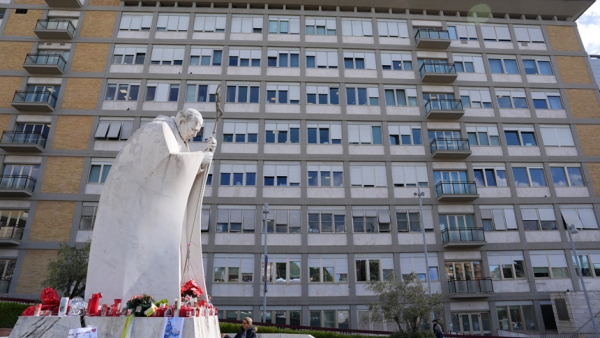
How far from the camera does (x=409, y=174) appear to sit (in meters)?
30.1

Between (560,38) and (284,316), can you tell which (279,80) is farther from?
(560,38)

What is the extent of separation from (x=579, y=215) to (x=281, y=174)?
2365cm

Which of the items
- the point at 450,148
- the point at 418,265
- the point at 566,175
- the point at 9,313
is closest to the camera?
the point at 9,313

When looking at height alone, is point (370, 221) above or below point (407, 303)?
above

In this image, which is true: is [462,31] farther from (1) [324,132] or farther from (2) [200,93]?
(2) [200,93]

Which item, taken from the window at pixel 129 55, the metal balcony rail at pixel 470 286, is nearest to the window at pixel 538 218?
the metal balcony rail at pixel 470 286

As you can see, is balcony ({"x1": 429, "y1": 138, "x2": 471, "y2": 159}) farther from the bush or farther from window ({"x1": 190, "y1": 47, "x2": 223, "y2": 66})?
the bush

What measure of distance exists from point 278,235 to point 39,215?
Result: 56.7 feet

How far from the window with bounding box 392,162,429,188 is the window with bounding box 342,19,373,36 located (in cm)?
1277

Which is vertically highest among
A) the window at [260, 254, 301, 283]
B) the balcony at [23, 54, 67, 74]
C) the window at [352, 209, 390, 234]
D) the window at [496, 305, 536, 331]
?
the balcony at [23, 54, 67, 74]

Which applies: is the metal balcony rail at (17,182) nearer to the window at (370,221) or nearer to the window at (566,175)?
the window at (370,221)

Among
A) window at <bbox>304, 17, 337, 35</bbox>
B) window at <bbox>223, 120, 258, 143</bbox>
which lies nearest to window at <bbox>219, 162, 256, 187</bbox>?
window at <bbox>223, 120, 258, 143</bbox>

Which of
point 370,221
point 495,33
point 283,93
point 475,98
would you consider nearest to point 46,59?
point 283,93

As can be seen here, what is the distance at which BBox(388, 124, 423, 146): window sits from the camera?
1225 inches
